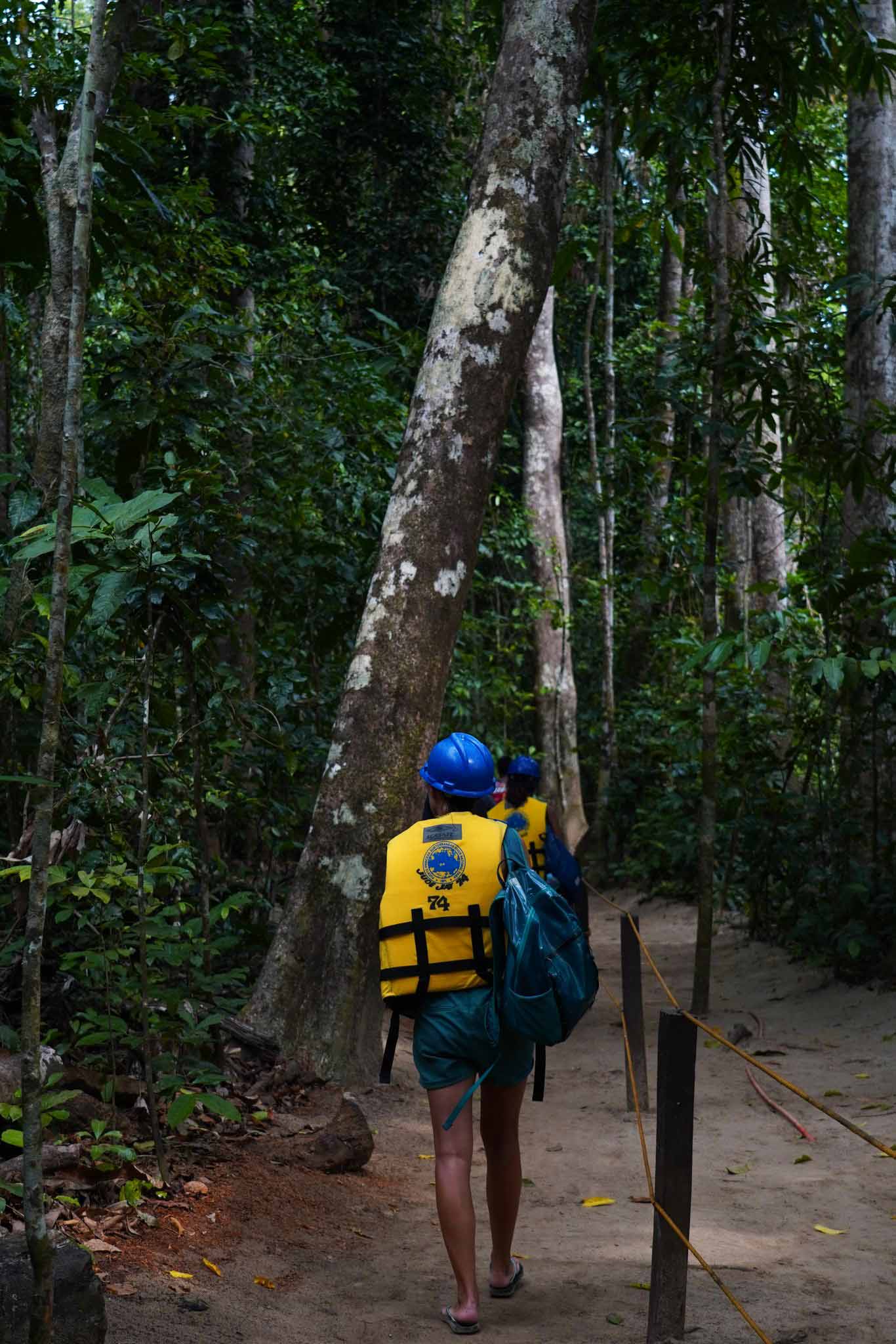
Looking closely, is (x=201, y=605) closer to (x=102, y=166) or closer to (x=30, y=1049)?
(x=102, y=166)

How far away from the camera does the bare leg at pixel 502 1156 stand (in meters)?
3.61

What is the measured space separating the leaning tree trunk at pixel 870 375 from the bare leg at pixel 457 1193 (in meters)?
5.22

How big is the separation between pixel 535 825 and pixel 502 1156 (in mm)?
3487

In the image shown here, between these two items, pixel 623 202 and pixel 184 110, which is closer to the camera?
pixel 184 110

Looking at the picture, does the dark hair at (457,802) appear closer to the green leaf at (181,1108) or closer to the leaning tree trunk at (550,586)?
the green leaf at (181,1108)

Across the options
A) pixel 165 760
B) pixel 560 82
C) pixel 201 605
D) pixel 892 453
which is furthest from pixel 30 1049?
pixel 892 453

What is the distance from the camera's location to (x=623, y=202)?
59.8 feet

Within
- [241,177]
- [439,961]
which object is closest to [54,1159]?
[439,961]

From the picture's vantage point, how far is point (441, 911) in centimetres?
343

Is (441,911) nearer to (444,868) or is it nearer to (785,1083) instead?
(444,868)

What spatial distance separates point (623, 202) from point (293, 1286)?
56.4 ft

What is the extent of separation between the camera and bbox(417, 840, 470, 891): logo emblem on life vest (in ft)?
11.3

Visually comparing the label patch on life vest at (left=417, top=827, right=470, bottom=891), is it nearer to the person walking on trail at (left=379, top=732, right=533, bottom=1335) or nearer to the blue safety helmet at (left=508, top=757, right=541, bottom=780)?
the person walking on trail at (left=379, top=732, right=533, bottom=1335)

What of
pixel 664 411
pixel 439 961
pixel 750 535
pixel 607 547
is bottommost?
pixel 439 961
